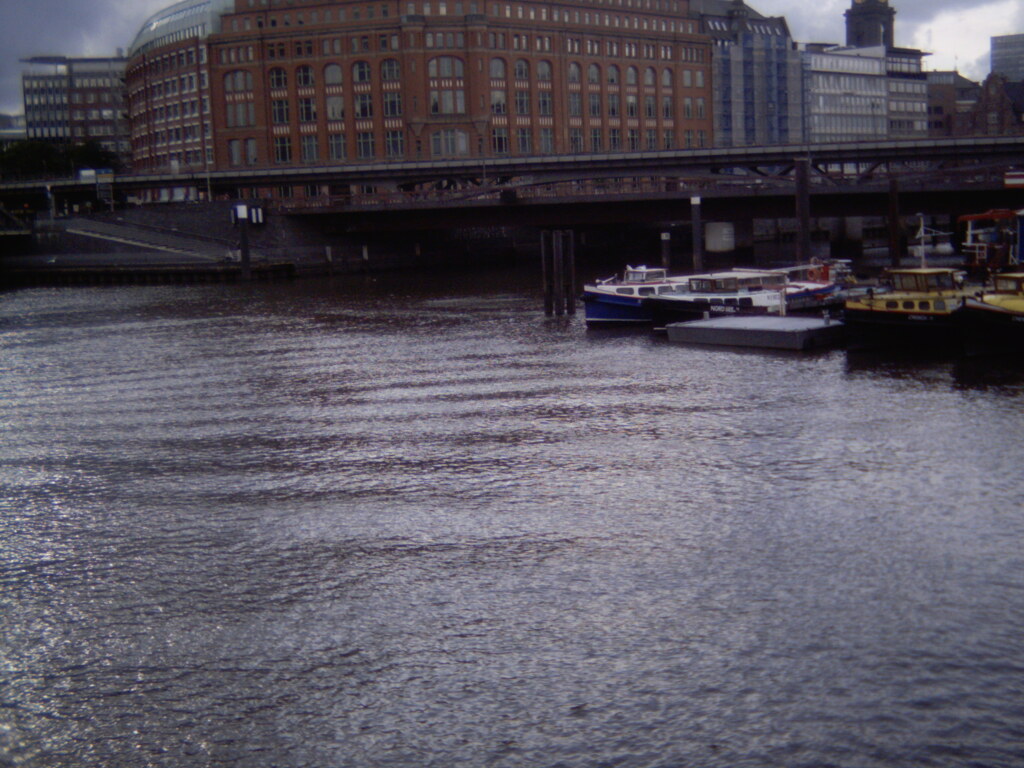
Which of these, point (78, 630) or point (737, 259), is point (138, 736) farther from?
point (737, 259)

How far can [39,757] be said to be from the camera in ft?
42.8

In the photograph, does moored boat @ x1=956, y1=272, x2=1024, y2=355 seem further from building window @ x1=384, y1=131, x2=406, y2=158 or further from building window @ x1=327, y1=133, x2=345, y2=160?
building window @ x1=327, y1=133, x2=345, y2=160

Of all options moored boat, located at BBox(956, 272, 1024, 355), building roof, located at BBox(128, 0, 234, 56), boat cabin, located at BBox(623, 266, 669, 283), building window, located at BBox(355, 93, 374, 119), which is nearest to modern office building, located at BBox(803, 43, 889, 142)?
building window, located at BBox(355, 93, 374, 119)

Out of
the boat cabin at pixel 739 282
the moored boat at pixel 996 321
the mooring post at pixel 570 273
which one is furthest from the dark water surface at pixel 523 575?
the mooring post at pixel 570 273

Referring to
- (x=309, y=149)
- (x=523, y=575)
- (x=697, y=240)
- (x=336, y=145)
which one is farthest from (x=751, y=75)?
(x=523, y=575)

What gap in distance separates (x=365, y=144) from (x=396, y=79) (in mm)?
7146

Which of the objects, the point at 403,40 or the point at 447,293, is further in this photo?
the point at 403,40

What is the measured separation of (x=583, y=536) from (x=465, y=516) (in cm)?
227

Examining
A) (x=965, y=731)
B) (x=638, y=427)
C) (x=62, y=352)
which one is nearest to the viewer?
(x=965, y=731)

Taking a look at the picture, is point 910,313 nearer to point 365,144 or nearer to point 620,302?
point 620,302

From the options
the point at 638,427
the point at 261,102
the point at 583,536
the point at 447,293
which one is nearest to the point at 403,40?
the point at 261,102

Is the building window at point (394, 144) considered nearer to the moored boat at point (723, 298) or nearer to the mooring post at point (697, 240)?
the mooring post at point (697, 240)

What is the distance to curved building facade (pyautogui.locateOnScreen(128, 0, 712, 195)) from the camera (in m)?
126

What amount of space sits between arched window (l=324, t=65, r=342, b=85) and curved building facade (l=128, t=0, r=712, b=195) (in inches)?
4.0
